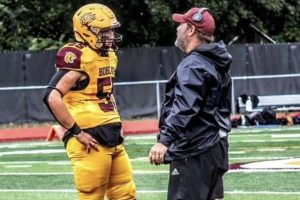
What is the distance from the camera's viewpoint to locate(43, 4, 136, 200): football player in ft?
22.2

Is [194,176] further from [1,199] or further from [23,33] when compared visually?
[23,33]

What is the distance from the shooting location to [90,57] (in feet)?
22.4

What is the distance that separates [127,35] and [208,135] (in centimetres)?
2363

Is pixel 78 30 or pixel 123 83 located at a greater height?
pixel 78 30

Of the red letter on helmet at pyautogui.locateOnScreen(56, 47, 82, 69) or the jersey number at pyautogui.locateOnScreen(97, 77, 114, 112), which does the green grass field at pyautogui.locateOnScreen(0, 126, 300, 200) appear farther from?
the red letter on helmet at pyautogui.locateOnScreen(56, 47, 82, 69)

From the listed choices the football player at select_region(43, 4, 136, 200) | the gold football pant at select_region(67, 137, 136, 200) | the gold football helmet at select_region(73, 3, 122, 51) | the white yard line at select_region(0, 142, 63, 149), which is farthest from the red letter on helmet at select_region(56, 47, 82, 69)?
the white yard line at select_region(0, 142, 63, 149)

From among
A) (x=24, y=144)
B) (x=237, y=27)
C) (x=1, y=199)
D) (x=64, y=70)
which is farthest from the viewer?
(x=237, y=27)

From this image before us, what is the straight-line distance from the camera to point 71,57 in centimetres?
675

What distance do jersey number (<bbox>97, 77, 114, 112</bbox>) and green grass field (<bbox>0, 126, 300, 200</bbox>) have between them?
3500mm

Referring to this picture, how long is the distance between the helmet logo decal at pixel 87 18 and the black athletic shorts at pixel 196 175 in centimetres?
147

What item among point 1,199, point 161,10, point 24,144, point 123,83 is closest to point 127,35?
point 161,10

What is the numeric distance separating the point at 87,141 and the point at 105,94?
419 millimetres

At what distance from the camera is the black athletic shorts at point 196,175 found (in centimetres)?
595

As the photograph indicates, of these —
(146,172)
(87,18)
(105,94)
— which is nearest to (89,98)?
(105,94)
